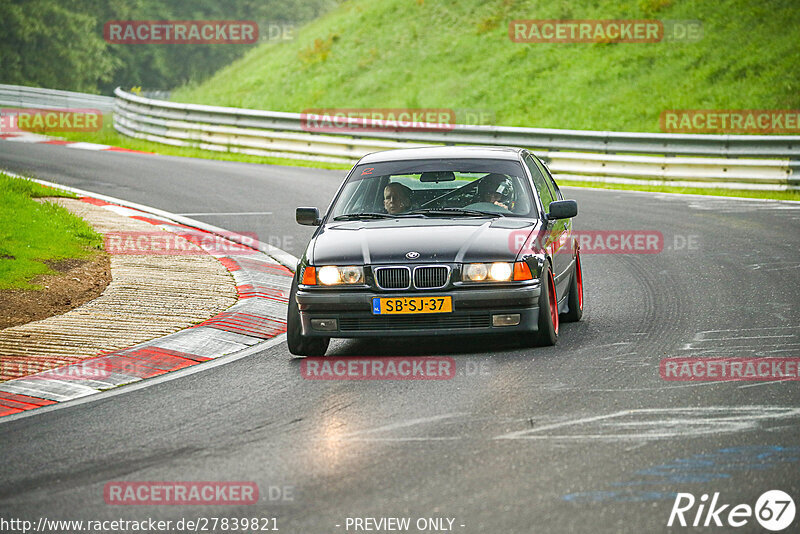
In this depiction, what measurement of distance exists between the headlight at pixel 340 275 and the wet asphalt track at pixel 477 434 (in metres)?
0.68

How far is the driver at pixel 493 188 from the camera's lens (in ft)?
30.9

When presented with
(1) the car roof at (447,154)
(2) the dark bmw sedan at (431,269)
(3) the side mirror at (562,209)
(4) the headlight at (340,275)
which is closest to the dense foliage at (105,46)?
(1) the car roof at (447,154)

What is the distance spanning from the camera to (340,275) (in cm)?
832

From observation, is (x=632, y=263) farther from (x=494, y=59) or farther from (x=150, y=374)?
(x=494, y=59)

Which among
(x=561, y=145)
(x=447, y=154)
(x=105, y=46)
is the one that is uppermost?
(x=105, y=46)

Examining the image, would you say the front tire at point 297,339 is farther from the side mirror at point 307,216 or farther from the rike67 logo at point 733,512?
the rike67 logo at point 733,512

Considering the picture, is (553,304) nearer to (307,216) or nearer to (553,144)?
(307,216)

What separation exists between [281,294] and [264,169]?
12621 mm

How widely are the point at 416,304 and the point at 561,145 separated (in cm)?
1576

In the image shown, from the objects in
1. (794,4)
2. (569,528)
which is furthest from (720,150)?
(569,528)

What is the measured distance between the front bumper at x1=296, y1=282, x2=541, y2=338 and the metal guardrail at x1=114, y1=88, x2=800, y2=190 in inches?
539

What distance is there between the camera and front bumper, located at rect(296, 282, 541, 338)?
26.7 ft

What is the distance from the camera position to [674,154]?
2267cm

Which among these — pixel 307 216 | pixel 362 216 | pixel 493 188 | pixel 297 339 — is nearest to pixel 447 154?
pixel 493 188
